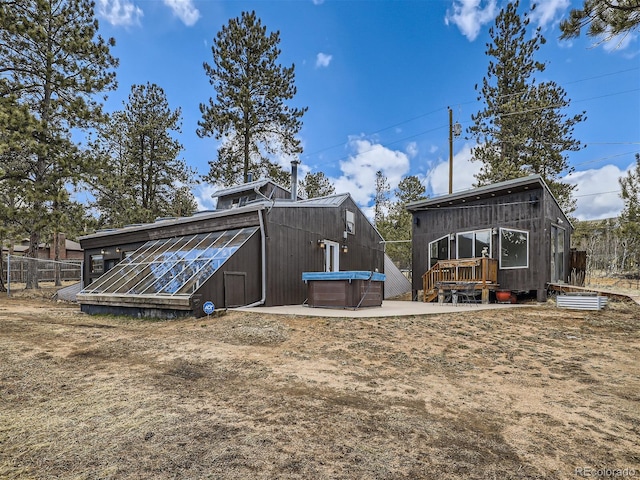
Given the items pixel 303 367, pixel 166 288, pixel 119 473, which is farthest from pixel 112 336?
pixel 119 473

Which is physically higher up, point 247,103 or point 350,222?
point 247,103

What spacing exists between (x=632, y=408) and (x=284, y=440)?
304cm

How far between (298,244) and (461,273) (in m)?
5.14

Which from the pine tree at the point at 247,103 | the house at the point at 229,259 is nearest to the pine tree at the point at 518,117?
the house at the point at 229,259

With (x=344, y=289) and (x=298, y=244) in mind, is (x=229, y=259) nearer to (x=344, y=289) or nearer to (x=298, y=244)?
(x=298, y=244)

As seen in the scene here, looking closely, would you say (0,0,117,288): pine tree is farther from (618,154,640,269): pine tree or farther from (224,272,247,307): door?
(618,154,640,269): pine tree

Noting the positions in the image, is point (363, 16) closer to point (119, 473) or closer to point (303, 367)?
point (303, 367)

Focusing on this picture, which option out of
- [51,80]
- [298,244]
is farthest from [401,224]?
[51,80]

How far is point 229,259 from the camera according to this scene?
8.77 meters

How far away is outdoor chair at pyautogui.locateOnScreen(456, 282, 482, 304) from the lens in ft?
33.2

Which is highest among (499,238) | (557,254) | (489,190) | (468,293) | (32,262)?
(489,190)

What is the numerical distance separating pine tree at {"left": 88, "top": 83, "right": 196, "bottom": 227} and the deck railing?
618 inches

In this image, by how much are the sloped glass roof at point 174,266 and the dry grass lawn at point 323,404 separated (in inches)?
101

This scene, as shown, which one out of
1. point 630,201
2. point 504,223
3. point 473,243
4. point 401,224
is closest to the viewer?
point 504,223
